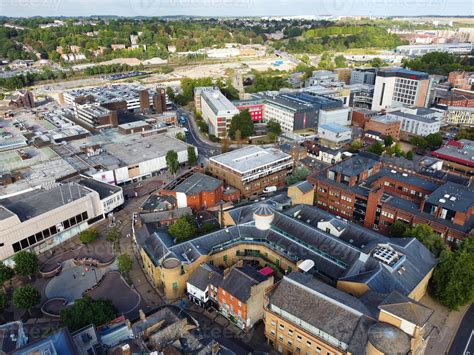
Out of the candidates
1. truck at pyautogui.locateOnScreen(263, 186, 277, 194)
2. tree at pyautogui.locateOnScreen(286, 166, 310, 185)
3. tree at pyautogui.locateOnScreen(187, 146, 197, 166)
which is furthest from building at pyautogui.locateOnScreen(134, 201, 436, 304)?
tree at pyautogui.locateOnScreen(187, 146, 197, 166)

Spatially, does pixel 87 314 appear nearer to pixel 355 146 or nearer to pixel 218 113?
pixel 218 113

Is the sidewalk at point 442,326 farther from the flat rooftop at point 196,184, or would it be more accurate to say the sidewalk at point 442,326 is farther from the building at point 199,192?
the flat rooftop at point 196,184

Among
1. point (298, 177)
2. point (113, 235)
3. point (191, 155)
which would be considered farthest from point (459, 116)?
point (113, 235)

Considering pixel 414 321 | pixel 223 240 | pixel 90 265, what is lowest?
pixel 90 265

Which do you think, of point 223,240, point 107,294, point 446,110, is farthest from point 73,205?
point 446,110

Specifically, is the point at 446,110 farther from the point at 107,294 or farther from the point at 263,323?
the point at 107,294

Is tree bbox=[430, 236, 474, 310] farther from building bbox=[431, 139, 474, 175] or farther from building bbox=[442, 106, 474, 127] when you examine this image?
building bbox=[442, 106, 474, 127]
